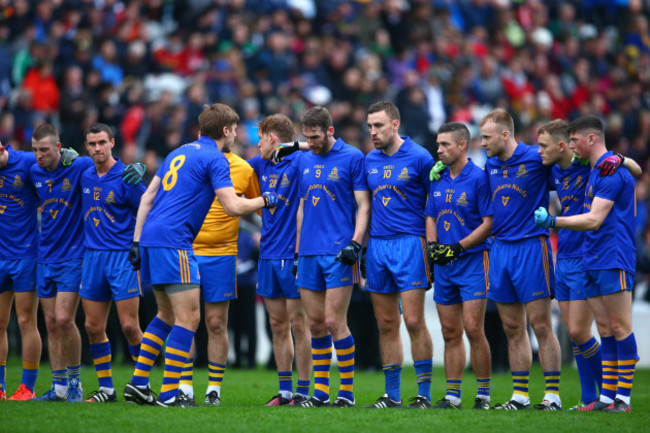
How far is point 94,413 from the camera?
8.13 meters

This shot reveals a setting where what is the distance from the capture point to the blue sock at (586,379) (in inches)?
374

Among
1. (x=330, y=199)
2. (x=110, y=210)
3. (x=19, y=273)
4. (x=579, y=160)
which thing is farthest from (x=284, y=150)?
(x=19, y=273)

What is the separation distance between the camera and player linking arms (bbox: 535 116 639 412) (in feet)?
29.2

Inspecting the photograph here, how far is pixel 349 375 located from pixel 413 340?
28.1 inches

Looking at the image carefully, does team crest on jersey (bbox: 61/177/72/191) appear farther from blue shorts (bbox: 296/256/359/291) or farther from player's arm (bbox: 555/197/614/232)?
player's arm (bbox: 555/197/614/232)

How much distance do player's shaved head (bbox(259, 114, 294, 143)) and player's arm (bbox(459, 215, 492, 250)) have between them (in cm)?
224

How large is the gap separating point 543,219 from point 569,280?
3.41 ft

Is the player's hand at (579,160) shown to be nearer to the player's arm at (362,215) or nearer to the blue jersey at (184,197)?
the player's arm at (362,215)

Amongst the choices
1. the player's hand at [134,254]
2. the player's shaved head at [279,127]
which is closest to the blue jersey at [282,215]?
the player's shaved head at [279,127]

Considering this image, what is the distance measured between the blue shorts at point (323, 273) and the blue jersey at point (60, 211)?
235 cm

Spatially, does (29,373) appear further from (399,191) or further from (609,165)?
(609,165)

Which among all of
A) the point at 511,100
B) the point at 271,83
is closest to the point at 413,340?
the point at 271,83

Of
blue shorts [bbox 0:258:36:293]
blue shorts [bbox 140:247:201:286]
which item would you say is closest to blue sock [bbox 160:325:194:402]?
blue shorts [bbox 140:247:201:286]

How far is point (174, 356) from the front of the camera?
28.1ft
